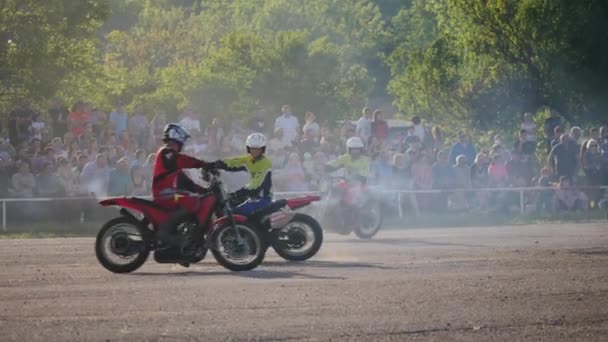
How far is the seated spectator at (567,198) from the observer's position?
29.8m

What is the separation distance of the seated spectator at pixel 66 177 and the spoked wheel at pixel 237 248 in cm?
1059

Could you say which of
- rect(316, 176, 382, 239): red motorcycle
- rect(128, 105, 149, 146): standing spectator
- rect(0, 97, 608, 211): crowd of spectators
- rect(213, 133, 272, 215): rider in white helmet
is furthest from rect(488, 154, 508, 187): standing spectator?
rect(213, 133, 272, 215): rider in white helmet

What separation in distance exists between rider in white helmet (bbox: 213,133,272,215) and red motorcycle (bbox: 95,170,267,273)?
0.86m

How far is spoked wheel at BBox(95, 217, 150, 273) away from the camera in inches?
639

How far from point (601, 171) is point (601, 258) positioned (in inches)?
516

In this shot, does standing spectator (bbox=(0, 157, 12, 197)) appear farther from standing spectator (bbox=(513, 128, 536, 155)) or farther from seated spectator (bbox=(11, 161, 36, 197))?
standing spectator (bbox=(513, 128, 536, 155))

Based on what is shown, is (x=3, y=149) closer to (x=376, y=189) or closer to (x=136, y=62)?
(x=376, y=189)

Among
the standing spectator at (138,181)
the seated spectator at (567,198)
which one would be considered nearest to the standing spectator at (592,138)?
the seated spectator at (567,198)

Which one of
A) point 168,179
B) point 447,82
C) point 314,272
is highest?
point 447,82

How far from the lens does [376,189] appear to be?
24016 mm

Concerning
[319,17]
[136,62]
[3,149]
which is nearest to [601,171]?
[3,149]

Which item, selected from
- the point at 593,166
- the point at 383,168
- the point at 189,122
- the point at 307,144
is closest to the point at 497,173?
the point at 593,166

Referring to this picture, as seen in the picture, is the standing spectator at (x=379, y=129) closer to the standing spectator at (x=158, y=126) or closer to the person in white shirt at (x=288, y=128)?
the person in white shirt at (x=288, y=128)

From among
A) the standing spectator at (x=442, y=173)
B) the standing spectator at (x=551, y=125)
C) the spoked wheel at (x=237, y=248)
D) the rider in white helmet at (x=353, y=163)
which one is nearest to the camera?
the spoked wheel at (x=237, y=248)
